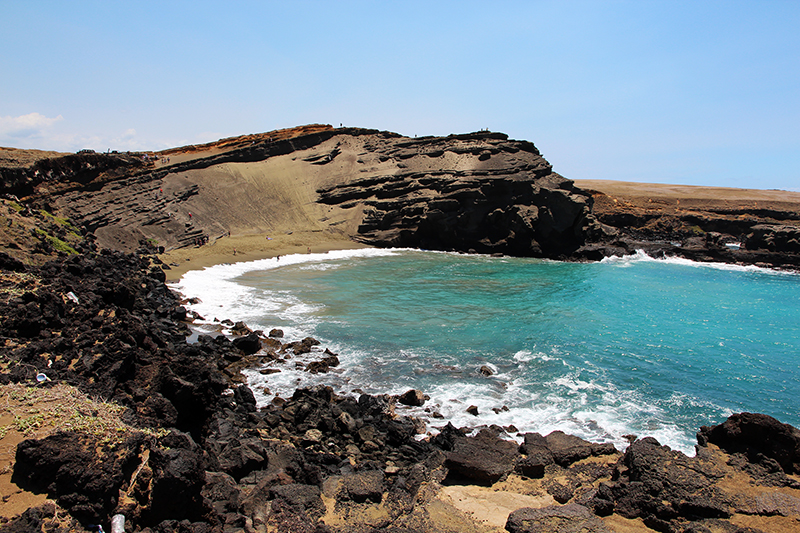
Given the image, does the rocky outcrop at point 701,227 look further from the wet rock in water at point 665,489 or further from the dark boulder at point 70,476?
the dark boulder at point 70,476

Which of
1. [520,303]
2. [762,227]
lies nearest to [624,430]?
[520,303]

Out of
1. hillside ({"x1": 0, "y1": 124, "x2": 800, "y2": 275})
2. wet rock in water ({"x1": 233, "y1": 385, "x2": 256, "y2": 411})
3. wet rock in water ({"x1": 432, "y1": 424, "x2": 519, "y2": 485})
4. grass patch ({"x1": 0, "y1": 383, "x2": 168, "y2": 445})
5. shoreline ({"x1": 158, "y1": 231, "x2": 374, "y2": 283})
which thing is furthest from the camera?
hillside ({"x1": 0, "y1": 124, "x2": 800, "y2": 275})

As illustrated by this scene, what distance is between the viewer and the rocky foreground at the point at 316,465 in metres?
5.34

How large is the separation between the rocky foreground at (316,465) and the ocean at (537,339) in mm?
1580

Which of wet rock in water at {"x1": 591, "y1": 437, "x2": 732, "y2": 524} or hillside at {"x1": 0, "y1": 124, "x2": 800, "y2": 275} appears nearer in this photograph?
wet rock in water at {"x1": 591, "y1": 437, "x2": 732, "y2": 524}

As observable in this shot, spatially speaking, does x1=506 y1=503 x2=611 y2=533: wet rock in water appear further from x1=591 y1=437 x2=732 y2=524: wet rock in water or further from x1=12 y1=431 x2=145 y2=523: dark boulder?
x1=12 y1=431 x2=145 y2=523: dark boulder

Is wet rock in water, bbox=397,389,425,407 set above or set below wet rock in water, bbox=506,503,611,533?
below

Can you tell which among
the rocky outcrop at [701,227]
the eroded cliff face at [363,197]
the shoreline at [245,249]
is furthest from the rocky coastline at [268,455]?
the rocky outcrop at [701,227]

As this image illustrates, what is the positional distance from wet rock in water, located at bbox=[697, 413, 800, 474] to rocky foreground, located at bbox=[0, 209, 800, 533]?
0.03m

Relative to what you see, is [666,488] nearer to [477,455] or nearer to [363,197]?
[477,455]

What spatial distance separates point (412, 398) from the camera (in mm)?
12203

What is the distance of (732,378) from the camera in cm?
1498

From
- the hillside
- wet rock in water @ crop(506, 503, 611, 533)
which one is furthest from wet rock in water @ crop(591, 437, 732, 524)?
the hillside

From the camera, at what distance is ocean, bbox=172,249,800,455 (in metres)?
12.5
